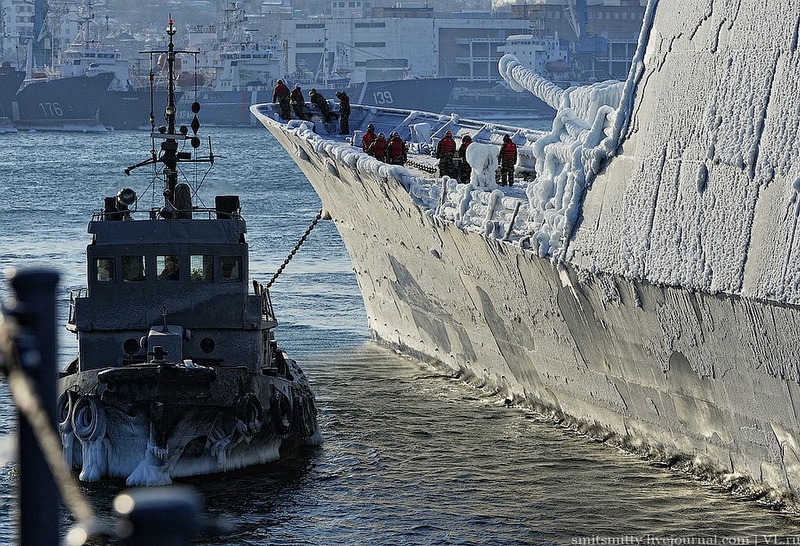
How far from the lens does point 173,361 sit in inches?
703

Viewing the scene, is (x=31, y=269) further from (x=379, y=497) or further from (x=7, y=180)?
(x=7, y=180)

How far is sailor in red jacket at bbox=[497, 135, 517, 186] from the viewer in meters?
23.0

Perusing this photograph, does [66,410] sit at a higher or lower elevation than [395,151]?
lower

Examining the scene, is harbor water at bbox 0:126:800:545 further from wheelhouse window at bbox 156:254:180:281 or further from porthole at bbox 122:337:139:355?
wheelhouse window at bbox 156:254:180:281

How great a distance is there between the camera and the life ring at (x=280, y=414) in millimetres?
18114

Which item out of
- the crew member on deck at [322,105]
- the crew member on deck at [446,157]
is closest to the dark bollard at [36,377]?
the crew member on deck at [446,157]

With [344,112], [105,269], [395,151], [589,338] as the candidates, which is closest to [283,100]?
[344,112]

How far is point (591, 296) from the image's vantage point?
17.3 meters

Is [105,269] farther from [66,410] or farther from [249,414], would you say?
[249,414]

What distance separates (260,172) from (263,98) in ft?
165

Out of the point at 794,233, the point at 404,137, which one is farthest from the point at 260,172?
the point at 794,233

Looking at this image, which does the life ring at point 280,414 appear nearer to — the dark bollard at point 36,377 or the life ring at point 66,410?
the life ring at point 66,410

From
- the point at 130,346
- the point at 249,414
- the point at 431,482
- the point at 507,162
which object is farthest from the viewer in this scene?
the point at 507,162

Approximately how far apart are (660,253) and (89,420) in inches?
283
